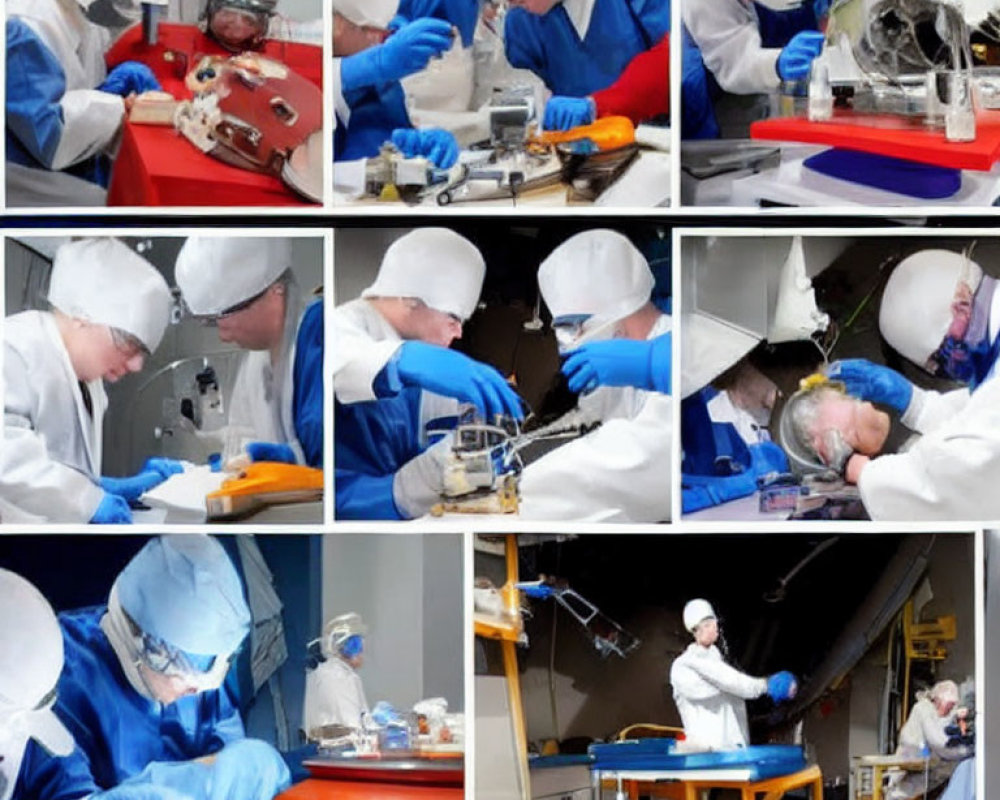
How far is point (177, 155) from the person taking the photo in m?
2.68

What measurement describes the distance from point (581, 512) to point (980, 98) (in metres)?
0.75

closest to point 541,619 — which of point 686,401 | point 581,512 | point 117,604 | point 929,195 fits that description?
point 581,512

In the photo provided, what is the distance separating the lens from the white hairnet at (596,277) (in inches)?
106

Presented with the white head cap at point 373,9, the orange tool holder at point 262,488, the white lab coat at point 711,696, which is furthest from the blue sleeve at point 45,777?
the white head cap at point 373,9

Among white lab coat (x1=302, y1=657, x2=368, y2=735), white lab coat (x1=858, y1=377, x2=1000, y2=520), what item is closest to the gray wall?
white lab coat (x1=302, y1=657, x2=368, y2=735)

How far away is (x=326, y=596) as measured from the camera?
2.74 m

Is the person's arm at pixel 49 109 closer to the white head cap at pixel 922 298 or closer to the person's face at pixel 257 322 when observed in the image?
the person's face at pixel 257 322

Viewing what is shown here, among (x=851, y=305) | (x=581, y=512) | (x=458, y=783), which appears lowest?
(x=458, y=783)

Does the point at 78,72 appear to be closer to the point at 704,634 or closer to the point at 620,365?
the point at 620,365

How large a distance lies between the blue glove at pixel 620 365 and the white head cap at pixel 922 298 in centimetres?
29

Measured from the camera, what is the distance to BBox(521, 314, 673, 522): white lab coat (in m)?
2.70

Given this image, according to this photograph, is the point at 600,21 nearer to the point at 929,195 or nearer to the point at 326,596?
the point at 929,195

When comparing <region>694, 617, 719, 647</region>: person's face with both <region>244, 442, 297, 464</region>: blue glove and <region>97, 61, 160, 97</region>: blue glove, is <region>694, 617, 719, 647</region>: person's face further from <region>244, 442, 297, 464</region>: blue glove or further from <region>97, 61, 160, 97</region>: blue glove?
<region>97, 61, 160, 97</region>: blue glove

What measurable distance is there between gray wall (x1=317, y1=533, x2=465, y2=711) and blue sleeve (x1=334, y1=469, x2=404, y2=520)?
3 cm
